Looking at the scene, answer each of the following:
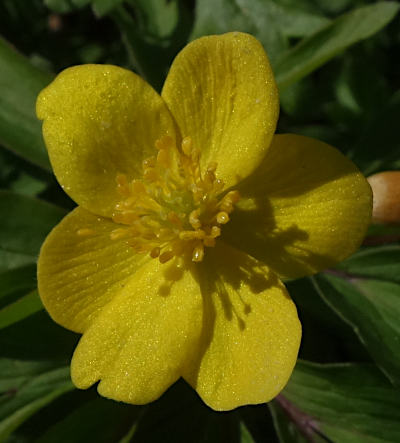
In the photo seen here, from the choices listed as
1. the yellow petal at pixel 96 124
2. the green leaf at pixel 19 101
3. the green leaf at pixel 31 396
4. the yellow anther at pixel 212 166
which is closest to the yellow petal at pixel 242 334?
the yellow anther at pixel 212 166

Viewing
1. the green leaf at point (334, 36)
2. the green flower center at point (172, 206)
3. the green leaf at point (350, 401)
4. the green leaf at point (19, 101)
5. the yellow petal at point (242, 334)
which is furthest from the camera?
the green leaf at point (19, 101)

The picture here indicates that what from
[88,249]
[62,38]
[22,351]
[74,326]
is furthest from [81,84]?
[62,38]

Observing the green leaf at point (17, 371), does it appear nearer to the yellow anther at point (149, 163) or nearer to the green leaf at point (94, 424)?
the green leaf at point (94, 424)

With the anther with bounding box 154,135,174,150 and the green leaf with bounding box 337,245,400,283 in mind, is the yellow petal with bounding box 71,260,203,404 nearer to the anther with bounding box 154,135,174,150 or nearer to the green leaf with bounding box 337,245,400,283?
the anther with bounding box 154,135,174,150

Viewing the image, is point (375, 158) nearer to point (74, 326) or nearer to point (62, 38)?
point (74, 326)

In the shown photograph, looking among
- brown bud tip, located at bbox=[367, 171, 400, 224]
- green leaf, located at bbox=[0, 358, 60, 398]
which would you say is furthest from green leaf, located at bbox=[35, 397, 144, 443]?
brown bud tip, located at bbox=[367, 171, 400, 224]
